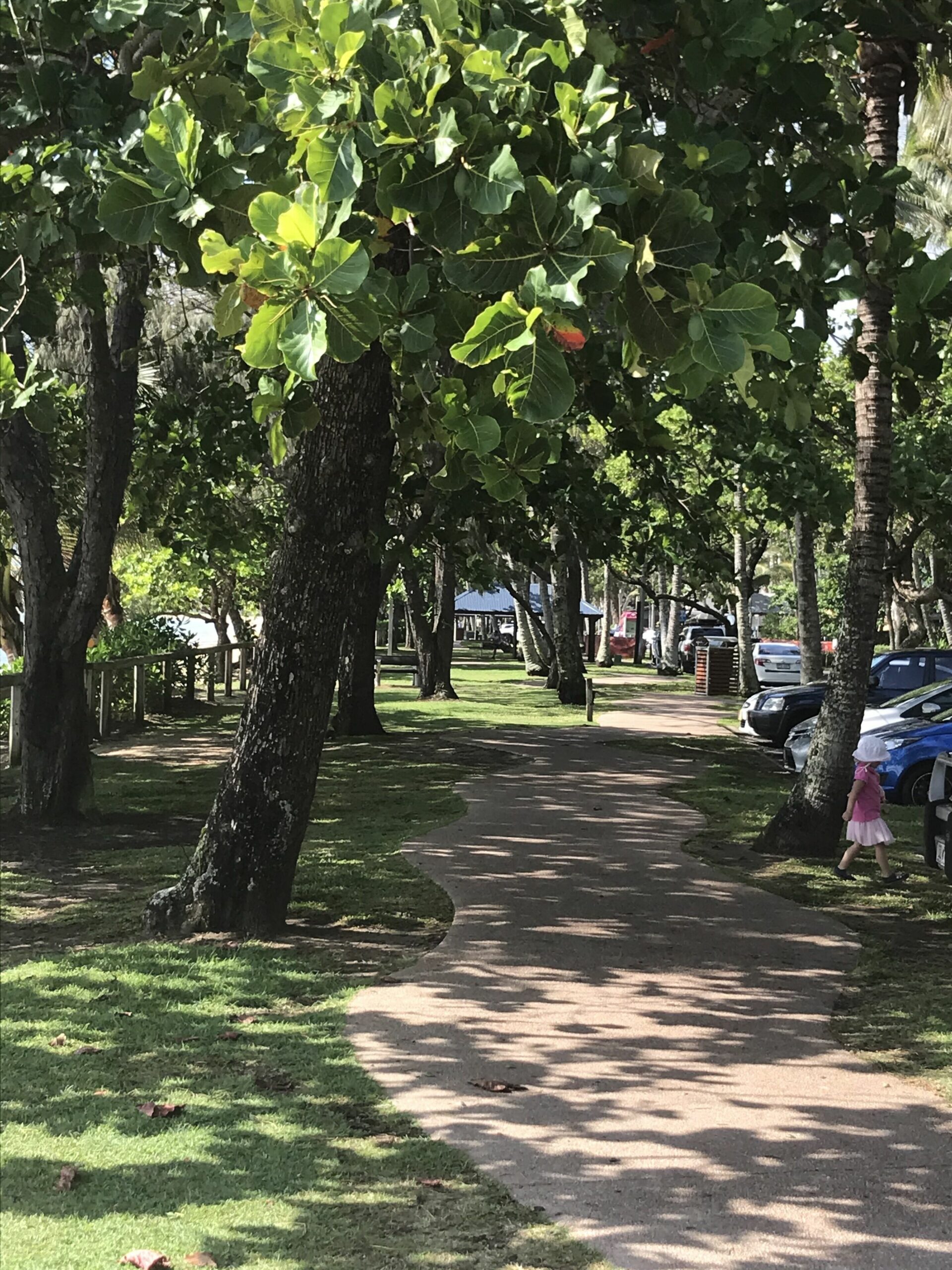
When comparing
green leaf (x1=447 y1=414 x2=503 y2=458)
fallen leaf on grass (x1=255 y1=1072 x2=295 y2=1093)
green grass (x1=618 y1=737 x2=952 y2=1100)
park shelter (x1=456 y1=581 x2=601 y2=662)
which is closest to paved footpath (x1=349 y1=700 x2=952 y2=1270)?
green grass (x1=618 y1=737 x2=952 y2=1100)

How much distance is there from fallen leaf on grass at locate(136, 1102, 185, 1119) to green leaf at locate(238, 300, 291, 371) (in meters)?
3.19

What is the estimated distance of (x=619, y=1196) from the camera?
479 cm

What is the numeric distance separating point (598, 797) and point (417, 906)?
640cm

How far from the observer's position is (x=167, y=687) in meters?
25.5

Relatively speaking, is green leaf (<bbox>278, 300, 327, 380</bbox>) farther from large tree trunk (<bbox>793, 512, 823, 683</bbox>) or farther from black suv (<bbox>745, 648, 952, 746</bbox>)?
large tree trunk (<bbox>793, 512, 823, 683</bbox>)

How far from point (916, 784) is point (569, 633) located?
49.3 ft

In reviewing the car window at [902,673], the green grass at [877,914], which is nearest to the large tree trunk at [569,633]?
the car window at [902,673]

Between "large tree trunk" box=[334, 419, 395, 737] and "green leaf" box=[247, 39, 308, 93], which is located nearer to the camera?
"green leaf" box=[247, 39, 308, 93]

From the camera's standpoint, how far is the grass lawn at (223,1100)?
4391 millimetres

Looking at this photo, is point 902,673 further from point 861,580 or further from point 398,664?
point 398,664

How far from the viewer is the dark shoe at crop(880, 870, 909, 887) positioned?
36.4 feet

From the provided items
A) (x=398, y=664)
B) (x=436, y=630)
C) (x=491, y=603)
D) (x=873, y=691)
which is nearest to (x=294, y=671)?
(x=873, y=691)

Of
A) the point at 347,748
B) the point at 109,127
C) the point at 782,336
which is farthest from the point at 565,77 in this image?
the point at 347,748

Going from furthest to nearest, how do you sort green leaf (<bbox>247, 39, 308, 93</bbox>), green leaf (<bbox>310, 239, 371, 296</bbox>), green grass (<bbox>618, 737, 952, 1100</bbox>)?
green grass (<bbox>618, 737, 952, 1100</bbox>) → green leaf (<bbox>247, 39, 308, 93</bbox>) → green leaf (<bbox>310, 239, 371, 296</bbox>)
